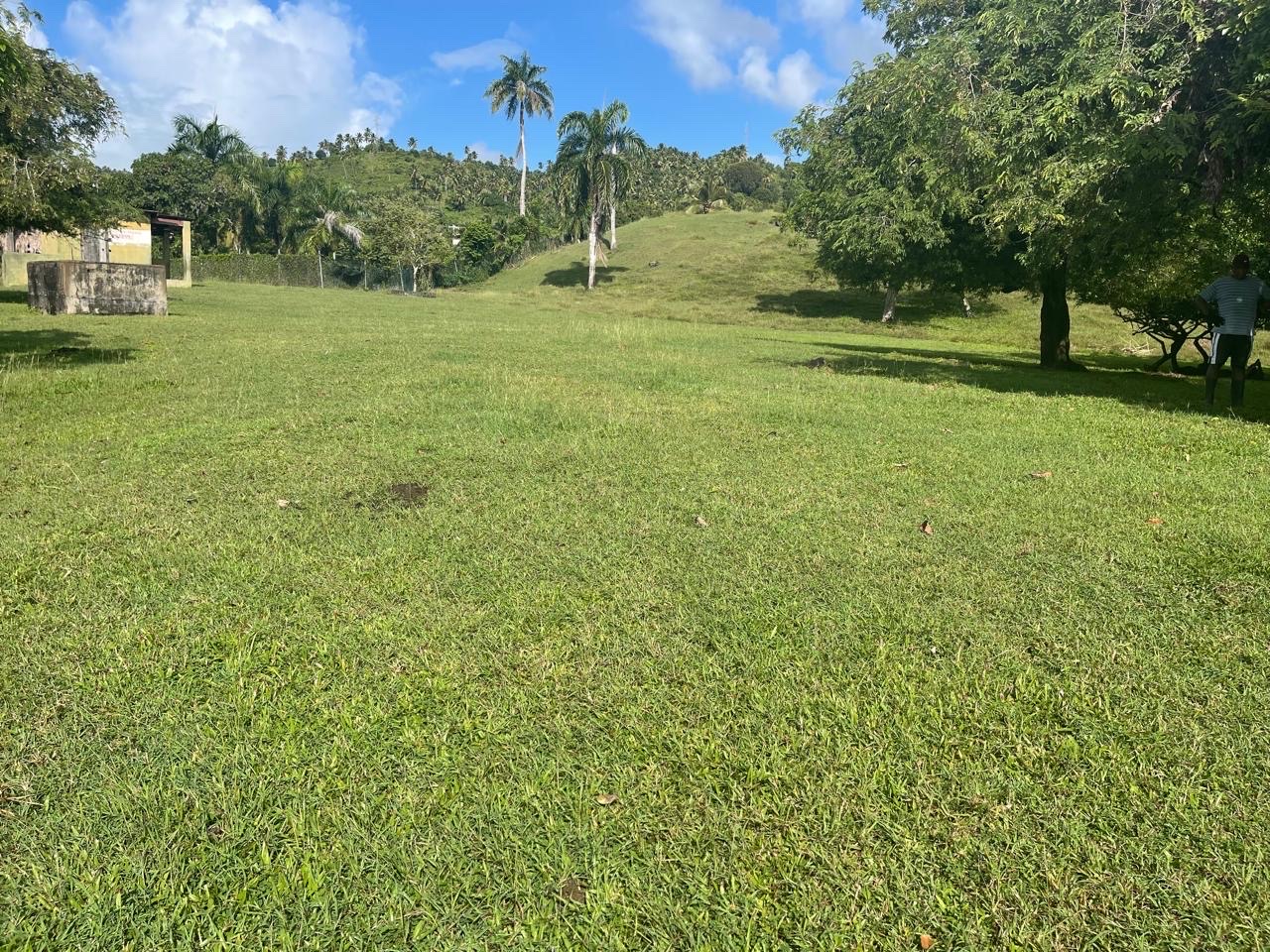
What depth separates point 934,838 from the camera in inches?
81.4

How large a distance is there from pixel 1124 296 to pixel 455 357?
14566mm

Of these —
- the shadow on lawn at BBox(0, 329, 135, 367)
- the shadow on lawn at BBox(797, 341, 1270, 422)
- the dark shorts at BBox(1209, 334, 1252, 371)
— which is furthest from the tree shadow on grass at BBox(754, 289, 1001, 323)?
the shadow on lawn at BBox(0, 329, 135, 367)

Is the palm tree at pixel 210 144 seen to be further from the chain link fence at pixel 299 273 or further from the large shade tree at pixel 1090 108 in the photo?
the large shade tree at pixel 1090 108

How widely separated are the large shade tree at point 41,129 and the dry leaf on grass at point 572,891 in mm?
9682

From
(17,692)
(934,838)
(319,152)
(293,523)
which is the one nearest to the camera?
(934,838)

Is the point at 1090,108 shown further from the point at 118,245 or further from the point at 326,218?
the point at 326,218

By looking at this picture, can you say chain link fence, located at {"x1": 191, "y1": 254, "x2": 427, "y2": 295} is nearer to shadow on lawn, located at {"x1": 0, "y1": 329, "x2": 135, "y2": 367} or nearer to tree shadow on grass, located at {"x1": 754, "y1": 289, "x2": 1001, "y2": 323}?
tree shadow on grass, located at {"x1": 754, "y1": 289, "x2": 1001, "y2": 323}

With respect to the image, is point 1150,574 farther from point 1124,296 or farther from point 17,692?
point 1124,296

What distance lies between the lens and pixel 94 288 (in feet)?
60.4

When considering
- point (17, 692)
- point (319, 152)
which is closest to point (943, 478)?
point (17, 692)

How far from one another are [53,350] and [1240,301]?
15410mm

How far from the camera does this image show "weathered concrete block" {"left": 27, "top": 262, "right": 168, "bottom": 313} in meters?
17.9

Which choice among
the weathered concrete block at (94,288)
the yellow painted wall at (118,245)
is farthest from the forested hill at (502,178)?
the weathered concrete block at (94,288)

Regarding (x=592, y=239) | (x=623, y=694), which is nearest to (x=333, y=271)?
(x=592, y=239)
